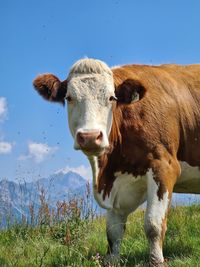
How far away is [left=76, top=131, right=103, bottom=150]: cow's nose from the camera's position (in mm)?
6059

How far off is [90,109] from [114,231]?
233 cm

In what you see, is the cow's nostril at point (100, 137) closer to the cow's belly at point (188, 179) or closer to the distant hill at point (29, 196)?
the cow's belly at point (188, 179)

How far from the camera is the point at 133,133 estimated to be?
7.18 meters

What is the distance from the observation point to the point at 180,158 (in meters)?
7.61

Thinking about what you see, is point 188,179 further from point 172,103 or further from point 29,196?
point 29,196

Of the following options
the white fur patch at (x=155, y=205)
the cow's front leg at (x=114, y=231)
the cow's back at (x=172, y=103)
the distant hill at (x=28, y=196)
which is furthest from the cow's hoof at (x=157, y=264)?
the distant hill at (x=28, y=196)

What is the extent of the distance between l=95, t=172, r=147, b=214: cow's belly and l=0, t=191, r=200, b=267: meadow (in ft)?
2.44

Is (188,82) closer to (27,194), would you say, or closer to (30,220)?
(30,220)

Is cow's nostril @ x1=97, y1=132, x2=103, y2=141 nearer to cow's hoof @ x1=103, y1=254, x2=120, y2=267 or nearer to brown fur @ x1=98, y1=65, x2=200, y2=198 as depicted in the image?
brown fur @ x1=98, y1=65, x2=200, y2=198

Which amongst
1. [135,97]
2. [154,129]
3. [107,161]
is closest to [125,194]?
[107,161]

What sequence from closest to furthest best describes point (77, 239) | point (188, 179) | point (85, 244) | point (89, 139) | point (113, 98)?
1. point (89, 139)
2. point (113, 98)
3. point (188, 179)
4. point (85, 244)
5. point (77, 239)

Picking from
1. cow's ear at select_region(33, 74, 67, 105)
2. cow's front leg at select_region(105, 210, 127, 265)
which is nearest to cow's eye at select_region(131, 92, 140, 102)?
cow's ear at select_region(33, 74, 67, 105)

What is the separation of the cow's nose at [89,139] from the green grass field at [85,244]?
1100 mm

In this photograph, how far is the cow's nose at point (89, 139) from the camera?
6059mm
